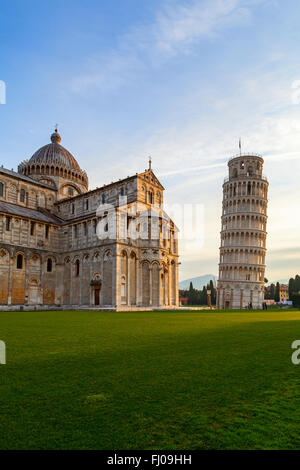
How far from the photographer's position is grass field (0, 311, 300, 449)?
4.12 meters

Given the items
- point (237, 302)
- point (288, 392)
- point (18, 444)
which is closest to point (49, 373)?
point (18, 444)

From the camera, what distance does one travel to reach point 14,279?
151ft

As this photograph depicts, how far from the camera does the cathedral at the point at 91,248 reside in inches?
1781

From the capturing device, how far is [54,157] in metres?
61.8

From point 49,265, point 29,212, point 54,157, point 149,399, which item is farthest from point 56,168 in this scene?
point 149,399

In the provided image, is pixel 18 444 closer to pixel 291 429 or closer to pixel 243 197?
pixel 291 429

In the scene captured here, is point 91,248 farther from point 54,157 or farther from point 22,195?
point 54,157

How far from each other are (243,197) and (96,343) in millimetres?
76257

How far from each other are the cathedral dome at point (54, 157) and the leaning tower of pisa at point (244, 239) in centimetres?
3976

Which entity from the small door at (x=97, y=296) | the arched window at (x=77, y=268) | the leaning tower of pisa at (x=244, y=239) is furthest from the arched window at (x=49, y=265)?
the leaning tower of pisa at (x=244, y=239)

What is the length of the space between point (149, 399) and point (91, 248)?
4314cm

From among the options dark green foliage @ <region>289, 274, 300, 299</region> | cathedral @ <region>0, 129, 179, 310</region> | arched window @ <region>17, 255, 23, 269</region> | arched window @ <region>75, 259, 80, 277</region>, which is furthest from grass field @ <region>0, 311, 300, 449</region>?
dark green foliage @ <region>289, 274, 300, 299</region>

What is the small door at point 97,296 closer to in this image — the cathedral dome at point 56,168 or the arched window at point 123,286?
the arched window at point 123,286

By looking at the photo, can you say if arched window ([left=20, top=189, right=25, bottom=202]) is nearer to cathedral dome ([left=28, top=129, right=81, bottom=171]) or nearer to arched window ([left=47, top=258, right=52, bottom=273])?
cathedral dome ([left=28, top=129, right=81, bottom=171])
